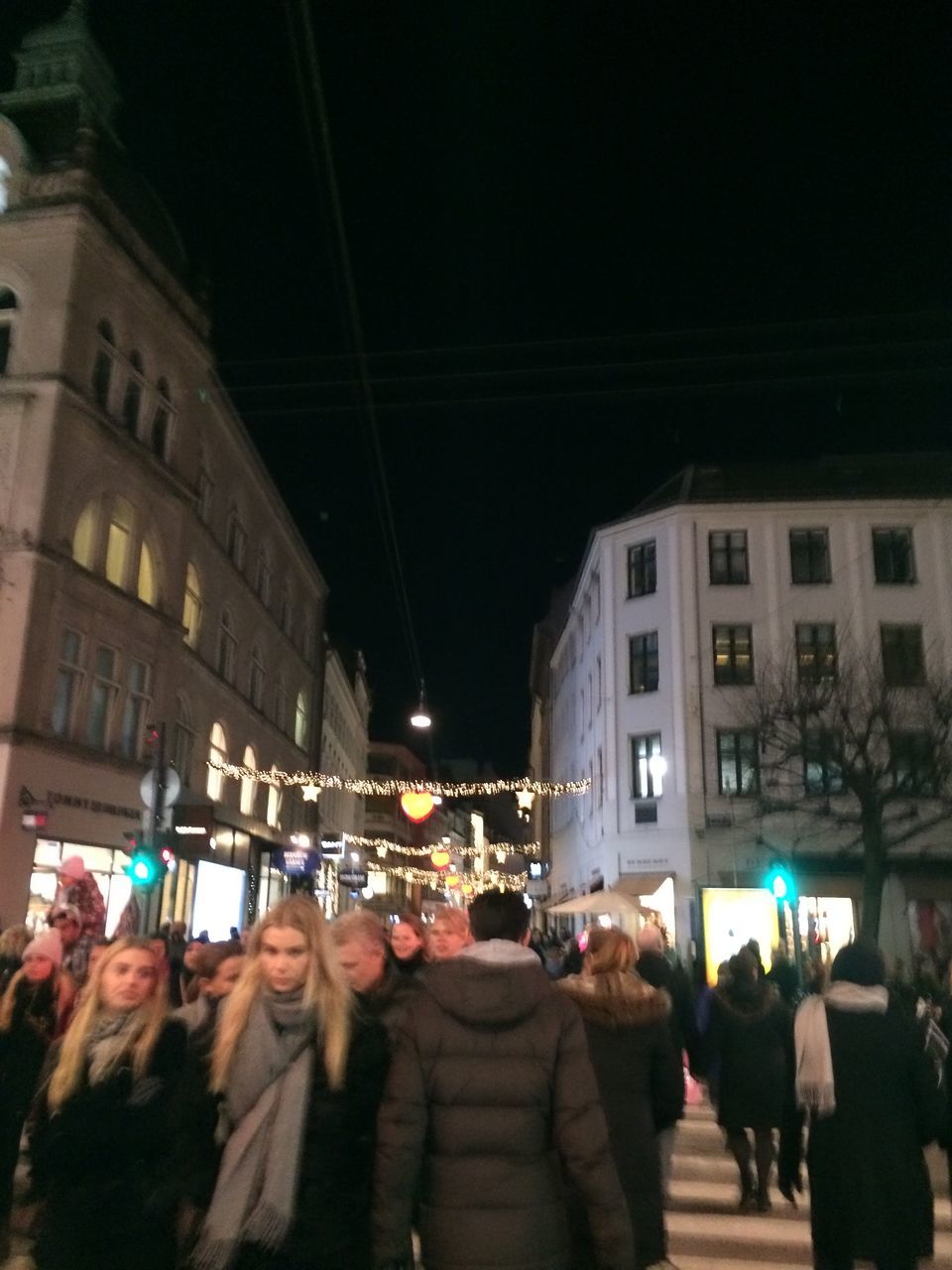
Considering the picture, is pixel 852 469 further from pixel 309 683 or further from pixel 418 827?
pixel 418 827

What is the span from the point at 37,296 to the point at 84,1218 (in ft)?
75.7

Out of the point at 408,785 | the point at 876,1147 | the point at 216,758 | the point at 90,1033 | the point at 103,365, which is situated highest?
the point at 103,365

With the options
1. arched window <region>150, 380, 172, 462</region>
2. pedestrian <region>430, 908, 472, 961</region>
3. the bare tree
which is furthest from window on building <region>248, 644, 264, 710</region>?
pedestrian <region>430, 908, 472, 961</region>

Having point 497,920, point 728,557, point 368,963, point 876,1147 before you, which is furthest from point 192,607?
point 497,920

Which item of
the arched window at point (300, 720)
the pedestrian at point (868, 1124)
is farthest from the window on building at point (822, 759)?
the arched window at point (300, 720)

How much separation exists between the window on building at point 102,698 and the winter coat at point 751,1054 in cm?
1847

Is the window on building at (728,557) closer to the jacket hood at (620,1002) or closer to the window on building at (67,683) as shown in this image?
the window on building at (67,683)

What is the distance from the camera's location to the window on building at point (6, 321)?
2291 cm

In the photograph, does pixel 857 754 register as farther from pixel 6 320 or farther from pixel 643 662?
pixel 6 320

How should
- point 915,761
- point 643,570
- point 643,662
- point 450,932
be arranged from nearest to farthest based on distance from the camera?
point 450,932, point 915,761, point 643,662, point 643,570

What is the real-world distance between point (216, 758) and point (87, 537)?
10.4m

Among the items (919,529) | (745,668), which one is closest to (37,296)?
(745,668)

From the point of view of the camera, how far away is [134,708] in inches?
1017

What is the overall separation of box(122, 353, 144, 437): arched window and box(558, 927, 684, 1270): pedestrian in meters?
23.4
